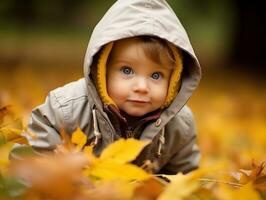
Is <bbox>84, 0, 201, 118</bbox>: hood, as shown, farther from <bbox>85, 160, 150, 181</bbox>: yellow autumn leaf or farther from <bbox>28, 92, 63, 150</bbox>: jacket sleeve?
<bbox>85, 160, 150, 181</bbox>: yellow autumn leaf

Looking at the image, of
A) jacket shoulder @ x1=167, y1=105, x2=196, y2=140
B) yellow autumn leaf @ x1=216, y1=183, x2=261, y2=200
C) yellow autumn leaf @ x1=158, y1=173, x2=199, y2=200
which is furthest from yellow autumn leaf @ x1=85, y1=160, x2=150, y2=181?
jacket shoulder @ x1=167, y1=105, x2=196, y2=140

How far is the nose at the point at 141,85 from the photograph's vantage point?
244 centimetres

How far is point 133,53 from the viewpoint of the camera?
2.45 meters

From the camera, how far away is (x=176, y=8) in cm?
2048

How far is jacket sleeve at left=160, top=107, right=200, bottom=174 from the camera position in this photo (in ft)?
9.75

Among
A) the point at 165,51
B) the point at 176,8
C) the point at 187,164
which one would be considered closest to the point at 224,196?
the point at 165,51

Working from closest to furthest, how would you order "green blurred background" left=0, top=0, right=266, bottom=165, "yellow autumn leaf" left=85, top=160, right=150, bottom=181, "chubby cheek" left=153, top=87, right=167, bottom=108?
1. "yellow autumn leaf" left=85, top=160, right=150, bottom=181
2. "chubby cheek" left=153, top=87, right=167, bottom=108
3. "green blurred background" left=0, top=0, right=266, bottom=165

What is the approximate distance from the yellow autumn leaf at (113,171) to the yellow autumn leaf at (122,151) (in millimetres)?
22

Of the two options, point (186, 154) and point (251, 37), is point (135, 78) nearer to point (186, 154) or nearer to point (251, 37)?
point (186, 154)

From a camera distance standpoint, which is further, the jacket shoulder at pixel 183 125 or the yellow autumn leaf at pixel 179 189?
the jacket shoulder at pixel 183 125

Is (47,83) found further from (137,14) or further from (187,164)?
(137,14)

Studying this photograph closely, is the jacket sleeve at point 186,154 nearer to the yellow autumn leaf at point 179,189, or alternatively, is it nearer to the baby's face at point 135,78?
the baby's face at point 135,78

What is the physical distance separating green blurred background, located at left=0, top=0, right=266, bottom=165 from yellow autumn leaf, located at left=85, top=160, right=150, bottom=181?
180 centimetres

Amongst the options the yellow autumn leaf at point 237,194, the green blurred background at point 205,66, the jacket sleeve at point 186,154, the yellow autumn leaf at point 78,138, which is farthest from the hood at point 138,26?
the green blurred background at point 205,66
